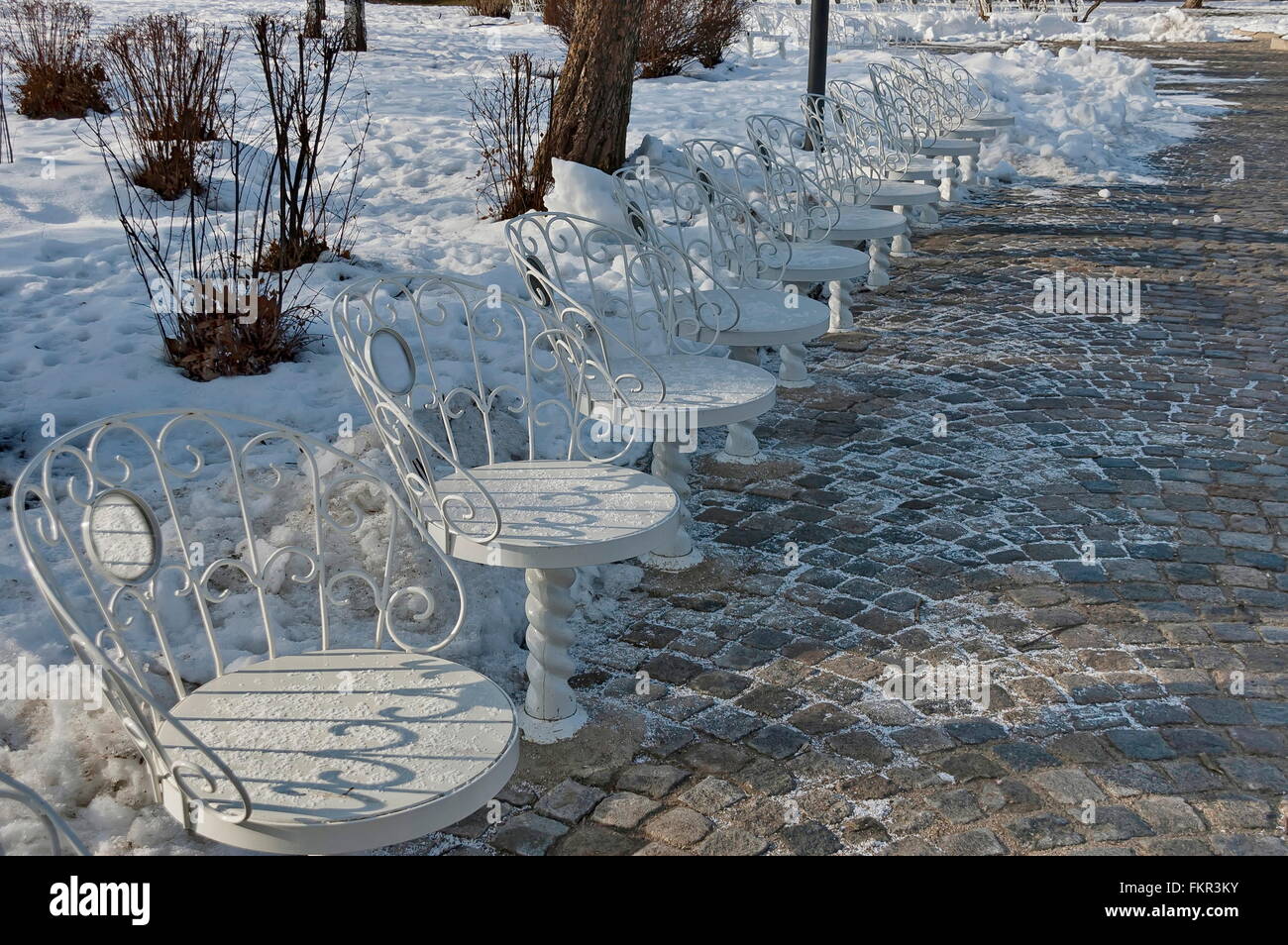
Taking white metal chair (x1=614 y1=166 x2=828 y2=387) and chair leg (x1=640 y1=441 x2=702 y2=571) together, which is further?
white metal chair (x1=614 y1=166 x2=828 y2=387)

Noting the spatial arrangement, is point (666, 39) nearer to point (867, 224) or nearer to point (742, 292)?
point (867, 224)

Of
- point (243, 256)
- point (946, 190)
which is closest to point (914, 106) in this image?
point (946, 190)

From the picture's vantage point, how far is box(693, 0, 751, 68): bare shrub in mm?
15508

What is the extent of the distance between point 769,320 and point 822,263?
111 centimetres

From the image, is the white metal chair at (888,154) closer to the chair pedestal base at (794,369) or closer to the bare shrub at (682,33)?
the chair pedestal base at (794,369)

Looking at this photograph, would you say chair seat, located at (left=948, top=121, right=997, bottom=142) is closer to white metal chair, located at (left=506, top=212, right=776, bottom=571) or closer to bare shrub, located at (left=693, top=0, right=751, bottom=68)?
bare shrub, located at (left=693, top=0, right=751, bottom=68)

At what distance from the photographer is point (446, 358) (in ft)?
18.5

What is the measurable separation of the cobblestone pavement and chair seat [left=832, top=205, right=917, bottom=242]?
0.67m

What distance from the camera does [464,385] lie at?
4.77 metres

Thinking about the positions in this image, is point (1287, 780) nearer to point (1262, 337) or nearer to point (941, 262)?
point (1262, 337)

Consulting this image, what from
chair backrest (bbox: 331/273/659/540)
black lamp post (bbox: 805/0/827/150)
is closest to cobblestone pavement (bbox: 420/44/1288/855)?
chair backrest (bbox: 331/273/659/540)

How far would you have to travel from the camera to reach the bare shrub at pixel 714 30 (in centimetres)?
1551
